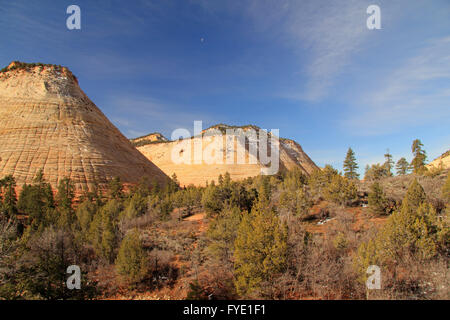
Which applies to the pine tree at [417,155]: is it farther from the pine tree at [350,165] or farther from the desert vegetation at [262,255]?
the desert vegetation at [262,255]

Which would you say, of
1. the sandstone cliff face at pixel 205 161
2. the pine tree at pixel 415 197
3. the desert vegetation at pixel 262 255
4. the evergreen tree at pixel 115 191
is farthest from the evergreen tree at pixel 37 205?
the sandstone cliff face at pixel 205 161

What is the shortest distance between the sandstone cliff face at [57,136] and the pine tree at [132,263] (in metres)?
25.1

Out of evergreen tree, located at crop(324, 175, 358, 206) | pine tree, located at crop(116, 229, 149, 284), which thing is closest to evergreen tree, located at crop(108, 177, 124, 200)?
pine tree, located at crop(116, 229, 149, 284)

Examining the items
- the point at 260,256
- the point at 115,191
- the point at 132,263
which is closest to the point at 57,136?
the point at 115,191

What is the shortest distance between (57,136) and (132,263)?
36754 mm

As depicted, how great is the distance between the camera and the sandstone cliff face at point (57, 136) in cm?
3216

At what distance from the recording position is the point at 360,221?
1459cm

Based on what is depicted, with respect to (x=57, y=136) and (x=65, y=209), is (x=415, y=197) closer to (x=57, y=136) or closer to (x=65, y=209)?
(x=65, y=209)

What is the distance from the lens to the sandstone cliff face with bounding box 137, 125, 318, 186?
62438 millimetres

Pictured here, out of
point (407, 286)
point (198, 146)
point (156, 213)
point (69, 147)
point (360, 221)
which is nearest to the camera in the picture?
point (407, 286)

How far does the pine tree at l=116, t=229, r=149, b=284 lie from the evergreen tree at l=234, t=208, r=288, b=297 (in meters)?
5.40
